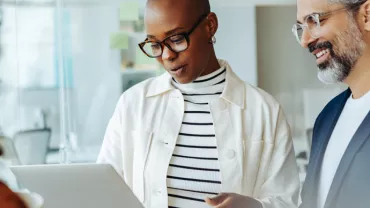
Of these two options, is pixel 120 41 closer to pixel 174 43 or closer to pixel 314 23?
pixel 174 43

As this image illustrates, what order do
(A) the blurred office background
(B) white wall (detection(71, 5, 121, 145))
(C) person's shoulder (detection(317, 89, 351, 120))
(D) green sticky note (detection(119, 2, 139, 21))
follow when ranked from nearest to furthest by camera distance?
(C) person's shoulder (detection(317, 89, 351, 120)), (D) green sticky note (detection(119, 2, 139, 21)), (A) the blurred office background, (B) white wall (detection(71, 5, 121, 145))

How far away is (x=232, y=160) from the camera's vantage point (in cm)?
72

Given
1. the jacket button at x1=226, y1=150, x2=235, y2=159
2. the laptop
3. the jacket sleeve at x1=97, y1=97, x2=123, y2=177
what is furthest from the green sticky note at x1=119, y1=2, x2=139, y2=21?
the laptop

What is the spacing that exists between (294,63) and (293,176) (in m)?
0.50

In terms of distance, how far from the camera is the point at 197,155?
0.73m

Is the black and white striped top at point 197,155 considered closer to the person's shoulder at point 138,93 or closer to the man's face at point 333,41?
the person's shoulder at point 138,93

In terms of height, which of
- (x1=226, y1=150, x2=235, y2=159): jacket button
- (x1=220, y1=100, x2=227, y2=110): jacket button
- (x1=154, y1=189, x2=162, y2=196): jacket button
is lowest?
(x1=154, y1=189, x2=162, y2=196): jacket button

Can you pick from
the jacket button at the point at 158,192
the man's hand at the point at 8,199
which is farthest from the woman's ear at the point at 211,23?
the man's hand at the point at 8,199

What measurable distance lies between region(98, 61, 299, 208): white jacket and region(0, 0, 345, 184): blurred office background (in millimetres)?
414

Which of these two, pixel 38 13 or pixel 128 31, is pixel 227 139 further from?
pixel 38 13

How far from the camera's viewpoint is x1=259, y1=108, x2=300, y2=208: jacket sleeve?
71cm

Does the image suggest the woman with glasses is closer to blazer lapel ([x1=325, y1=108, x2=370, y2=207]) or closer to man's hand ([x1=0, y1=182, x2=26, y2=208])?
blazer lapel ([x1=325, y1=108, x2=370, y2=207])

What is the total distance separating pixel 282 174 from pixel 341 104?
13 centimetres

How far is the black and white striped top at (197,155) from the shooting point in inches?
28.5
